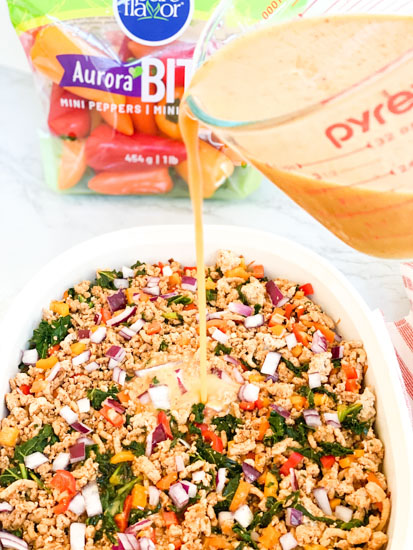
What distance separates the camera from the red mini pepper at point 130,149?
220 centimetres

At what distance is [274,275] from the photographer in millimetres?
1915

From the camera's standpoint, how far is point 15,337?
1.64 metres

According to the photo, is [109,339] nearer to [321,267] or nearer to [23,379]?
[23,379]

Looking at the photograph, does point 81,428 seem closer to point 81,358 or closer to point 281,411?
point 81,358

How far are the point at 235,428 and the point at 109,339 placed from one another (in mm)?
385

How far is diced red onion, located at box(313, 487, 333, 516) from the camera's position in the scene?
4.72ft

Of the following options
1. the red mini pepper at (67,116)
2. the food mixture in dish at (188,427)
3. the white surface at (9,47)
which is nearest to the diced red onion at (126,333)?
the food mixture in dish at (188,427)

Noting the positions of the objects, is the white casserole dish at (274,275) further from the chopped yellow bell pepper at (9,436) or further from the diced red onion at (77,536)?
the diced red onion at (77,536)

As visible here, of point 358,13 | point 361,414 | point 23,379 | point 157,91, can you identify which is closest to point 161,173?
point 157,91

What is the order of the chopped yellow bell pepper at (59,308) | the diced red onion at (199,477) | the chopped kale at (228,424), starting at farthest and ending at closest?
the chopped yellow bell pepper at (59,308)
the chopped kale at (228,424)
the diced red onion at (199,477)

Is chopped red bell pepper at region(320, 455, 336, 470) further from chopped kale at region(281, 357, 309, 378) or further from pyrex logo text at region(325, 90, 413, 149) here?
pyrex logo text at region(325, 90, 413, 149)

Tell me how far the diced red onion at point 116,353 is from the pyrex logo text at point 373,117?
93cm

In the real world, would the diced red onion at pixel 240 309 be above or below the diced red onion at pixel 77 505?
above

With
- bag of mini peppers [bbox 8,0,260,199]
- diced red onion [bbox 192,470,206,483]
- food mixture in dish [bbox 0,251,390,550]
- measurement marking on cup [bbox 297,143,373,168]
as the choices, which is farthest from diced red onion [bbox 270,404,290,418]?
bag of mini peppers [bbox 8,0,260,199]
